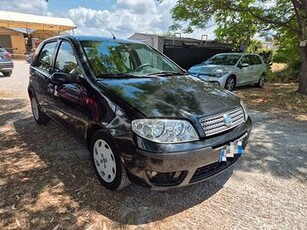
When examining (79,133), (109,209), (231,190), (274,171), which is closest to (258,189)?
(231,190)

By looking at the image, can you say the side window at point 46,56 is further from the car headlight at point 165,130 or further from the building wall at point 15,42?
the building wall at point 15,42

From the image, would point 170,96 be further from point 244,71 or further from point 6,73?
point 6,73

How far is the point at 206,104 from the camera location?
2.82 m

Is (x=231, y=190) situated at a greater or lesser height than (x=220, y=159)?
lesser

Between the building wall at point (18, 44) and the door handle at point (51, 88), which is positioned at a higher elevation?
the door handle at point (51, 88)

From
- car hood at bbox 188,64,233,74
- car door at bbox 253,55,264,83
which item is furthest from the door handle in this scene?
car door at bbox 253,55,264,83

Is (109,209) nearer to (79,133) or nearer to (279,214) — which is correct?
(79,133)

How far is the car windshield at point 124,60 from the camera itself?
3.36 metres

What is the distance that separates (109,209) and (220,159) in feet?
4.02

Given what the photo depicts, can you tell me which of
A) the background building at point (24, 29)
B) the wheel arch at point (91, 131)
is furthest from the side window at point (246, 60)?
the background building at point (24, 29)

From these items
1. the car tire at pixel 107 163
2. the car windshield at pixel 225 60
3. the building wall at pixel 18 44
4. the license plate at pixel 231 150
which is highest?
the car windshield at pixel 225 60

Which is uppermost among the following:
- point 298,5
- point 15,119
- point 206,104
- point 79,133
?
point 298,5

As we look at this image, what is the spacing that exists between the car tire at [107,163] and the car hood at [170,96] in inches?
19.9

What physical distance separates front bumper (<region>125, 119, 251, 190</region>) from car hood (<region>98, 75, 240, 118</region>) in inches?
14.1
